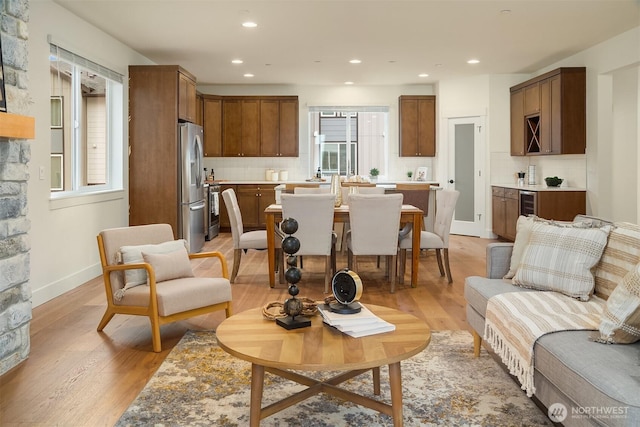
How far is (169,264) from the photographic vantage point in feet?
12.4

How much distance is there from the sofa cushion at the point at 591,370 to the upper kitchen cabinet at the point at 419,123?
7.79 m

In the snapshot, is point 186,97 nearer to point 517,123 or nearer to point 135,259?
point 135,259

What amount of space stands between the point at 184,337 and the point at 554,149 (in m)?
5.69

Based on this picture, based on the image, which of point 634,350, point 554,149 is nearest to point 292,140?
point 554,149

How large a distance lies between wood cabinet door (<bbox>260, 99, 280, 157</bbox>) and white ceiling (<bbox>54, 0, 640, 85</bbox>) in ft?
3.97

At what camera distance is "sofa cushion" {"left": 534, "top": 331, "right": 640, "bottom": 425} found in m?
1.70

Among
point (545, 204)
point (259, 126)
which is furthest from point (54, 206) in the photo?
point (545, 204)

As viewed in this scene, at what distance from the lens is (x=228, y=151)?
991 centimetres

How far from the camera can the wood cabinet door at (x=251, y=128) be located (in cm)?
982

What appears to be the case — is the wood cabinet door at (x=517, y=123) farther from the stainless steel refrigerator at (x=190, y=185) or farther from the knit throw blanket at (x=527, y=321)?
the knit throw blanket at (x=527, y=321)

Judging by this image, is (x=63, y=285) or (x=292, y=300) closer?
(x=292, y=300)

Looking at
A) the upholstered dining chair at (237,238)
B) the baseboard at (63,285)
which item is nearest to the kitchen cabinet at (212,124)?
the baseboard at (63,285)

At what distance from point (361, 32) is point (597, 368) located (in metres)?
5.03

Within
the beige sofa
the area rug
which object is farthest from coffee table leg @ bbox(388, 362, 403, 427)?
the beige sofa
